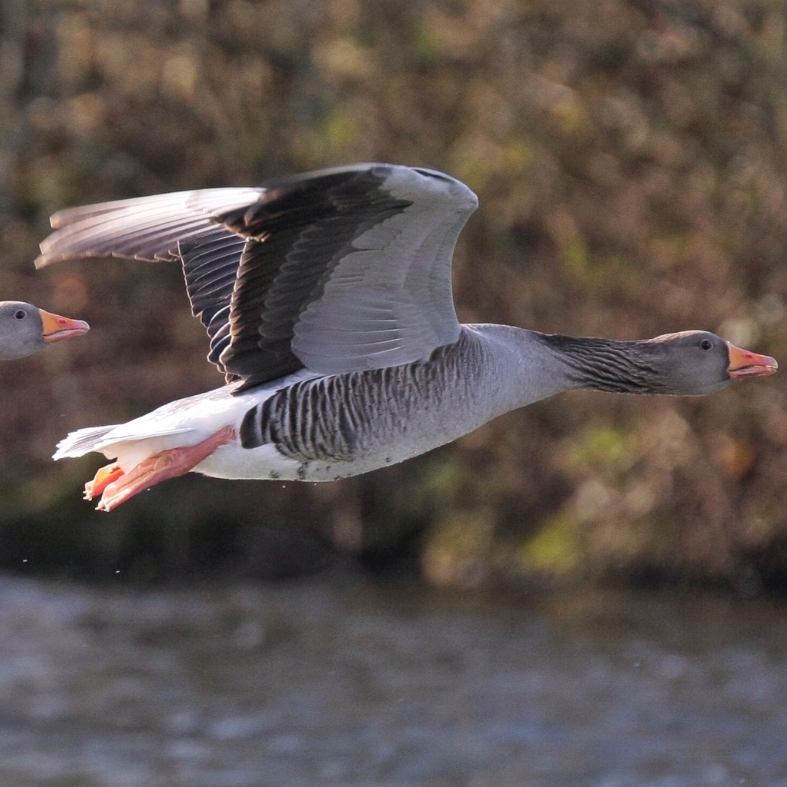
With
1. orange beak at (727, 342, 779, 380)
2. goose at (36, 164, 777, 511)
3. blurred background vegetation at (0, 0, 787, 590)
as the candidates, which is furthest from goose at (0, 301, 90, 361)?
blurred background vegetation at (0, 0, 787, 590)

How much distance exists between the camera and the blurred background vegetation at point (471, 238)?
1345 cm

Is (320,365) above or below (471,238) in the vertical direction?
above

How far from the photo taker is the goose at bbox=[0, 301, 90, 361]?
6.17 m

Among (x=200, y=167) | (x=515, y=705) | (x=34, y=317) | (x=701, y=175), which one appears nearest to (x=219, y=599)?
(x=515, y=705)

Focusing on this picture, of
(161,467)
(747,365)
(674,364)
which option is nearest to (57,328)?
(161,467)

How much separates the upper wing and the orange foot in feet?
0.99

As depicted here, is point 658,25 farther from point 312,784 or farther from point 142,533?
point 312,784

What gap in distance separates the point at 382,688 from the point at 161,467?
6180mm

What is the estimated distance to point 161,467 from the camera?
5812 millimetres

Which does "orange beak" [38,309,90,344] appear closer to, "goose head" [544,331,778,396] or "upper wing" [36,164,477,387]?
"upper wing" [36,164,477,387]

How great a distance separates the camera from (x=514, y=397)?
19.3 feet

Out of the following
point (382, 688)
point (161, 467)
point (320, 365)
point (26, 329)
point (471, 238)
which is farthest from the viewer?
point (471, 238)

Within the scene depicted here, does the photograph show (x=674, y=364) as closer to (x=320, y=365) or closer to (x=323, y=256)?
(x=320, y=365)

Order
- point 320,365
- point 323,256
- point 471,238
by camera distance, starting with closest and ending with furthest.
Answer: point 323,256
point 320,365
point 471,238
